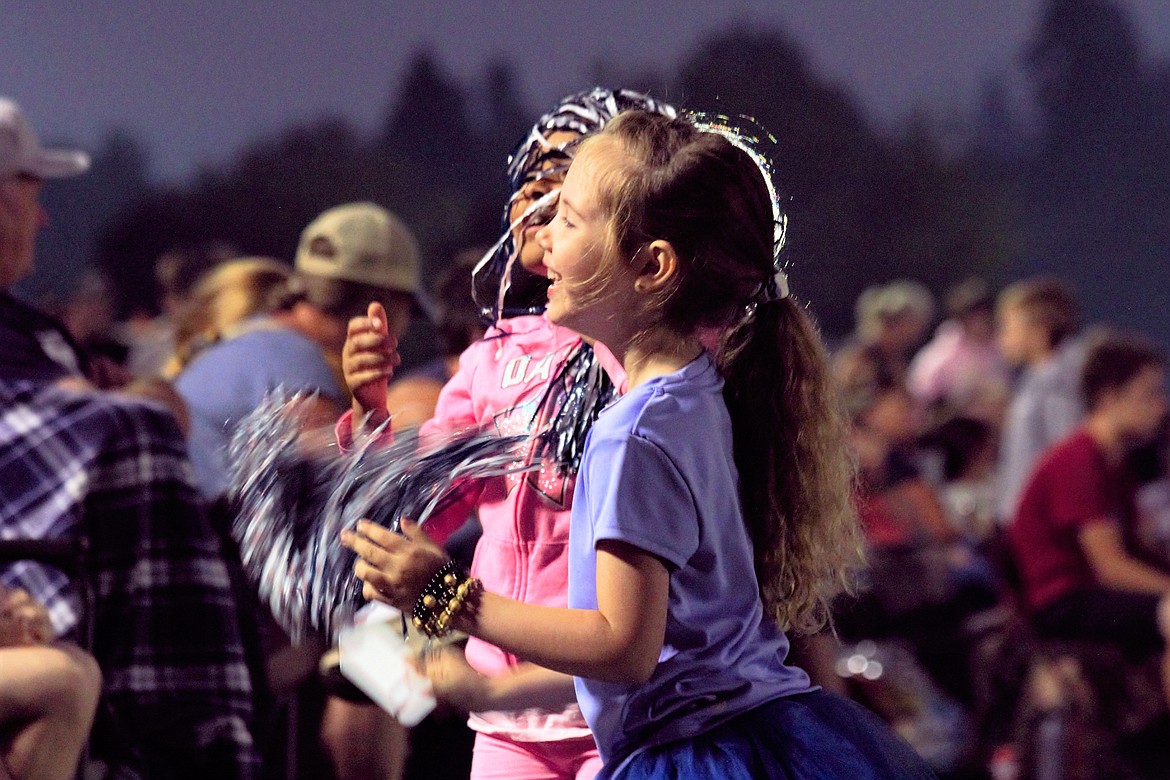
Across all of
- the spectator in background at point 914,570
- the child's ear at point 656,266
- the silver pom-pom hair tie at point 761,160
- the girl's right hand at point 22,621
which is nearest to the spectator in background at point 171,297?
the spectator in background at point 914,570

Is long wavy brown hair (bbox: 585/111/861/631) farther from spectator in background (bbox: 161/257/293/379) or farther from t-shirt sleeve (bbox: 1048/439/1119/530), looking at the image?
t-shirt sleeve (bbox: 1048/439/1119/530)

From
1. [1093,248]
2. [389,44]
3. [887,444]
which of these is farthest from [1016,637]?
[1093,248]

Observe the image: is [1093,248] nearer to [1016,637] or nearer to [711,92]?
[1016,637]

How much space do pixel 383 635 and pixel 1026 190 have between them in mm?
16247

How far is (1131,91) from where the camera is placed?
16859 mm

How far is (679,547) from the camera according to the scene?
5.12ft

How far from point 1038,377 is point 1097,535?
1.82 meters

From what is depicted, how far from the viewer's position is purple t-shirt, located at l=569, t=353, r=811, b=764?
61.4 inches

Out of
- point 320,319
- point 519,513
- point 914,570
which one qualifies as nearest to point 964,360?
point 914,570

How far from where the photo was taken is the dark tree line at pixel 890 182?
973 cm

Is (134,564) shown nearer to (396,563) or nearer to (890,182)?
(396,563)

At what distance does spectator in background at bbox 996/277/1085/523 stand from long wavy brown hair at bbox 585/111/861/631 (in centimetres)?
451

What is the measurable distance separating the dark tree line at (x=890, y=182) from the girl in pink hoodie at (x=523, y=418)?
247 cm

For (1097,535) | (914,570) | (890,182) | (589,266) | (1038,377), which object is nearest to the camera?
(589,266)
